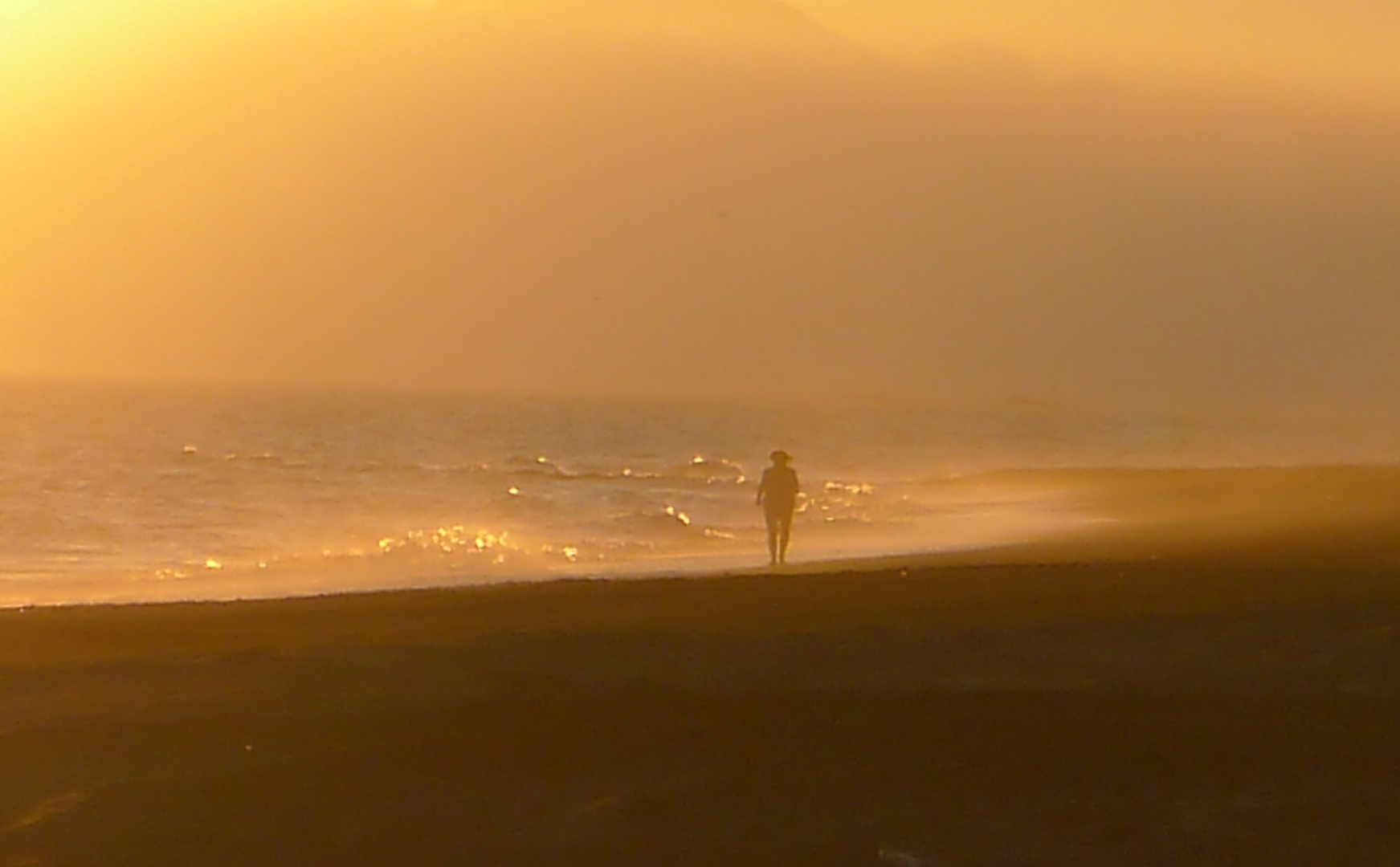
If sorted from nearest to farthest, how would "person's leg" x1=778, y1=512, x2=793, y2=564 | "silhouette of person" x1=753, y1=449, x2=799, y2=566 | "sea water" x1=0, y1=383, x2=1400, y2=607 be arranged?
"silhouette of person" x1=753, y1=449, x2=799, y2=566
"person's leg" x1=778, y1=512, x2=793, y2=564
"sea water" x1=0, y1=383, x2=1400, y2=607

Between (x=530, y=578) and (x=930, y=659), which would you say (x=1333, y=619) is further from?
(x=530, y=578)

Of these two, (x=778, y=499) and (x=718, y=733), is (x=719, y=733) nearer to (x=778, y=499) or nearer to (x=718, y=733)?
(x=718, y=733)

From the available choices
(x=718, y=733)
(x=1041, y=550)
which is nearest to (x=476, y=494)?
(x=1041, y=550)

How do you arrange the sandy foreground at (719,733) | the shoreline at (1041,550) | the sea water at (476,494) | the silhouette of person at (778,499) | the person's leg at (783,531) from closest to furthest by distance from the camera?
the sandy foreground at (719,733), the shoreline at (1041,550), the silhouette of person at (778,499), the person's leg at (783,531), the sea water at (476,494)

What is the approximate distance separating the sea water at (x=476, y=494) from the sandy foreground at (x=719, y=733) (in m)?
10.1

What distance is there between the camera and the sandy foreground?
8.10 meters

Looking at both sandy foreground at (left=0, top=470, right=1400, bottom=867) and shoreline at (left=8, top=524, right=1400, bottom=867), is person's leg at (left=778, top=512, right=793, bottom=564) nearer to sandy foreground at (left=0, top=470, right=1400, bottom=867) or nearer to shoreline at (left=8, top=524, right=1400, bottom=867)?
sandy foreground at (left=0, top=470, right=1400, bottom=867)

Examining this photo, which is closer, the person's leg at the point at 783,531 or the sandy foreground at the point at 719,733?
the sandy foreground at the point at 719,733

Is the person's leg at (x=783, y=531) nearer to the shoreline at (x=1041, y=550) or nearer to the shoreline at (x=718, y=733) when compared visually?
the shoreline at (x=1041, y=550)

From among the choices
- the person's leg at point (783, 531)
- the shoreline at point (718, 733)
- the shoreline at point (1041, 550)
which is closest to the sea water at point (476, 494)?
the shoreline at point (1041, 550)

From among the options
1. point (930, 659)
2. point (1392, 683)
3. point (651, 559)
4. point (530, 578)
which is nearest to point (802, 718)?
point (930, 659)

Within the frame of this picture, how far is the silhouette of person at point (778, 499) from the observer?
2277 cm

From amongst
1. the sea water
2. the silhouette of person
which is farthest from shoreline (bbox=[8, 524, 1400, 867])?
the sea water

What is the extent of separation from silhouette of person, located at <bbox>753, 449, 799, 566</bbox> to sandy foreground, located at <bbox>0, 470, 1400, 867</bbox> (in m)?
7.27
